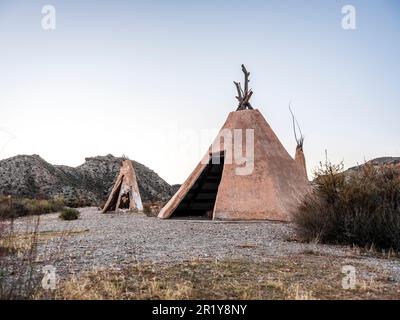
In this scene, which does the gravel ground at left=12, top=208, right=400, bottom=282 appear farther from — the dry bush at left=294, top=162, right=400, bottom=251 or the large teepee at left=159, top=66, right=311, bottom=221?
the large teepee at left=159, top=66, right=311, bottom=221

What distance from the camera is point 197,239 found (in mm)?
7453

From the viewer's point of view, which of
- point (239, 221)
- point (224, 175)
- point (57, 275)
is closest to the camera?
point (57, 275)

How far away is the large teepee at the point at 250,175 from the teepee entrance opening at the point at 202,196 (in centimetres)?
6

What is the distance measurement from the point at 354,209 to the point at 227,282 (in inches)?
155

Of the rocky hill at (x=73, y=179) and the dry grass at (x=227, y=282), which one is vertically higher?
the rocky hill at (x=73, y=179)

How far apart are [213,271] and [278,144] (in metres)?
9.73

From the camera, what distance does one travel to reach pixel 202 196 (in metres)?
15.5

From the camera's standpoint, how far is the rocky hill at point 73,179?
99.5 feet

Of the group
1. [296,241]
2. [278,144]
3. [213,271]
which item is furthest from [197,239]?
[278,144]

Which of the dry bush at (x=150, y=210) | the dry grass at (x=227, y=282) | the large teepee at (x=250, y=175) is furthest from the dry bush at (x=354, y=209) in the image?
the dry bush at (x=150, y=210)

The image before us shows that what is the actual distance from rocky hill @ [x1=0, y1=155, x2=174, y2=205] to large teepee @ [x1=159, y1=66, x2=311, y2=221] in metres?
15.2

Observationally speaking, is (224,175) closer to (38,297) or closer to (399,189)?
(399,189)

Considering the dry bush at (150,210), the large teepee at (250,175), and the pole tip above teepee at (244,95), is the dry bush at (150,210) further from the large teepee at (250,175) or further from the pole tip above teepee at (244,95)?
the pole tip above teepee at (244,95)
